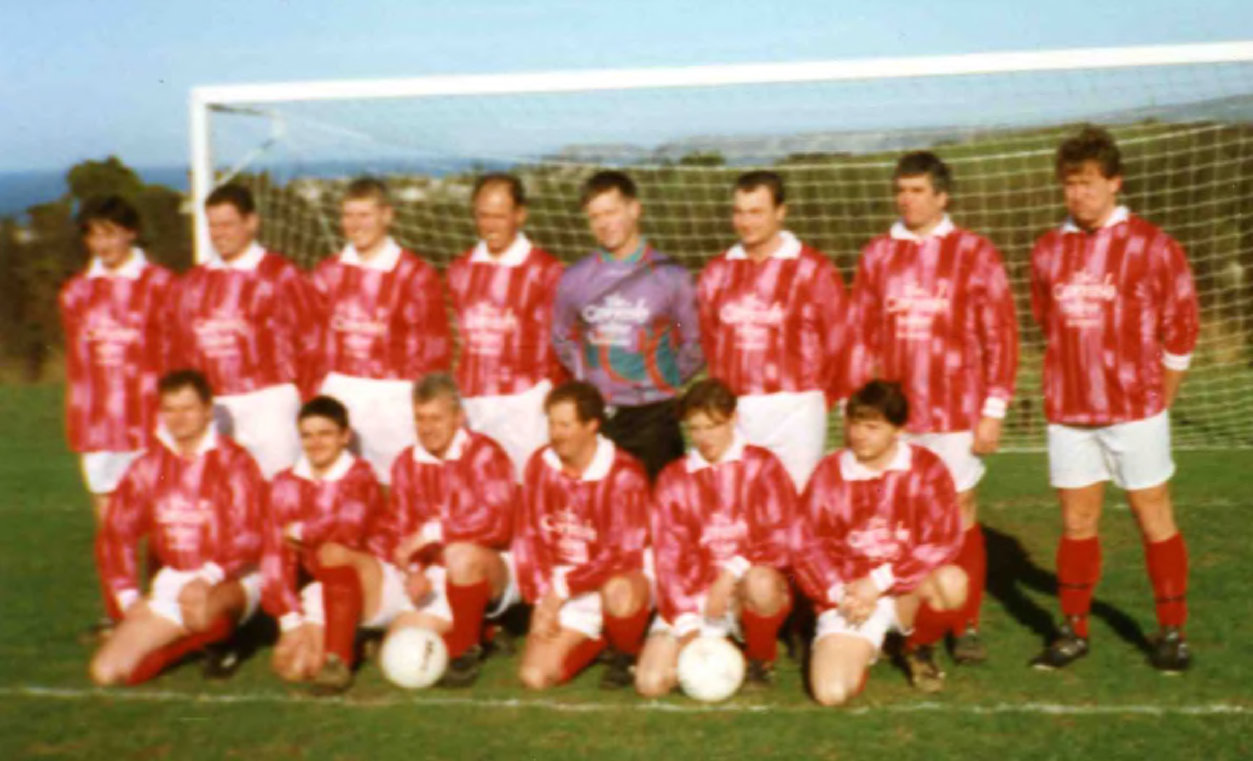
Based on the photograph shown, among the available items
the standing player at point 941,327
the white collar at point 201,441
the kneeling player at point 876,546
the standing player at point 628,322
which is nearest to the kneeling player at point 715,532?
the kneeling player at point 876,546

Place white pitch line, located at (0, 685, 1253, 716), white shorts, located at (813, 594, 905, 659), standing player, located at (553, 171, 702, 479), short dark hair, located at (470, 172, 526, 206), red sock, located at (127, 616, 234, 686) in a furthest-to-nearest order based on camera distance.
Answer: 1. short dark hair, located at (470, 172, 526, 206)
2. standing player, located at (553, 171, 702, 479)
3. red sock, located at (127, 616, 234, 686)
4. white shorts, located at (813, 594, 905, 659)
5. white pitch line, located at (0, 685, 1253, 716)

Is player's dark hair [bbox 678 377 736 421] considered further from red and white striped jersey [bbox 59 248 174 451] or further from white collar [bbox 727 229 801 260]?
red and white striped jersey [bbox 59 248 174 451]

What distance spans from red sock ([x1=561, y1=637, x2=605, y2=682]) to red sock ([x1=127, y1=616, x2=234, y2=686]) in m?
1.09

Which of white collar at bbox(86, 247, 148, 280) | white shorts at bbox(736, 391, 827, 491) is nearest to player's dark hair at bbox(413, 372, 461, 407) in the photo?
white shorts at bbox(736, 391, 827, 491)

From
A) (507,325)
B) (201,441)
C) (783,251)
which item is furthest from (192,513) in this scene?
(783,251)

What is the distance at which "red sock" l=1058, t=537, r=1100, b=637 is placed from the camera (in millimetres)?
4508

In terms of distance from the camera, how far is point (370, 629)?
4812 mm

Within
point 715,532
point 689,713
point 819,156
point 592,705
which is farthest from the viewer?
point 819,156

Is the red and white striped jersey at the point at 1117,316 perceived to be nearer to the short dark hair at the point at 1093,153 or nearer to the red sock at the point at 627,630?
the short dark hair at the point at 1093,153

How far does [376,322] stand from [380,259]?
0.22 metres

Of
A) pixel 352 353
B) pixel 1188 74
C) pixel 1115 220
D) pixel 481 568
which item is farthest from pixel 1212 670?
pixel 1188 74

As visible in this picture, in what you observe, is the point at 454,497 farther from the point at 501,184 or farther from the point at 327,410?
the point at 501,184

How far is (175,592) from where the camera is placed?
468 cm

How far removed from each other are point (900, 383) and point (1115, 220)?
0.80 m
